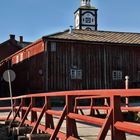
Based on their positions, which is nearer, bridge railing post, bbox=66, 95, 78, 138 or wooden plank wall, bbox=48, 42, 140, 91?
bridge railing post, bbox=66, 95, 78, 138

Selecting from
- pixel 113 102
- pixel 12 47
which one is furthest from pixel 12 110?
pixel 12 47

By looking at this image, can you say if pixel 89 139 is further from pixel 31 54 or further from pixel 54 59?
pixel 31 54

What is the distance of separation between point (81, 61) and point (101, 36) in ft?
13.0

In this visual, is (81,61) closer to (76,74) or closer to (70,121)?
(76,74)

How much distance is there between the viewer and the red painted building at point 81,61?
110ft

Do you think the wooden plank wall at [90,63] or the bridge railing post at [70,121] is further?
the wooden plank wall at [90,63]

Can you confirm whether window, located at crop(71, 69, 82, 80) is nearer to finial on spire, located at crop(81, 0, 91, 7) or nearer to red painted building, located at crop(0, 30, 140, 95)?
red painted building, located at crop(0, 30, 140, 95)

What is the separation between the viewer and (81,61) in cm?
3466

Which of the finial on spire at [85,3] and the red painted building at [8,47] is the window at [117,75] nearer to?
the red painted building at [8,47]

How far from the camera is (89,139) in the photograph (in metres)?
7.90

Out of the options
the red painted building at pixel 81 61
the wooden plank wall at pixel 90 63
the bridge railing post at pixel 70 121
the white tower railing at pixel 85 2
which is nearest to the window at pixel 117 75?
the red painted building at pixel 81 61

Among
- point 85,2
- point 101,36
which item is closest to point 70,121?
point 101,36

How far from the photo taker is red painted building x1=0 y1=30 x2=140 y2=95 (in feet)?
110

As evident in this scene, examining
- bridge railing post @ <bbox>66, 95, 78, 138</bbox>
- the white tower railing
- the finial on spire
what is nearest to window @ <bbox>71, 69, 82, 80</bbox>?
bridge railing post @ <bbox>66, 95, 78, 138</bbox>
